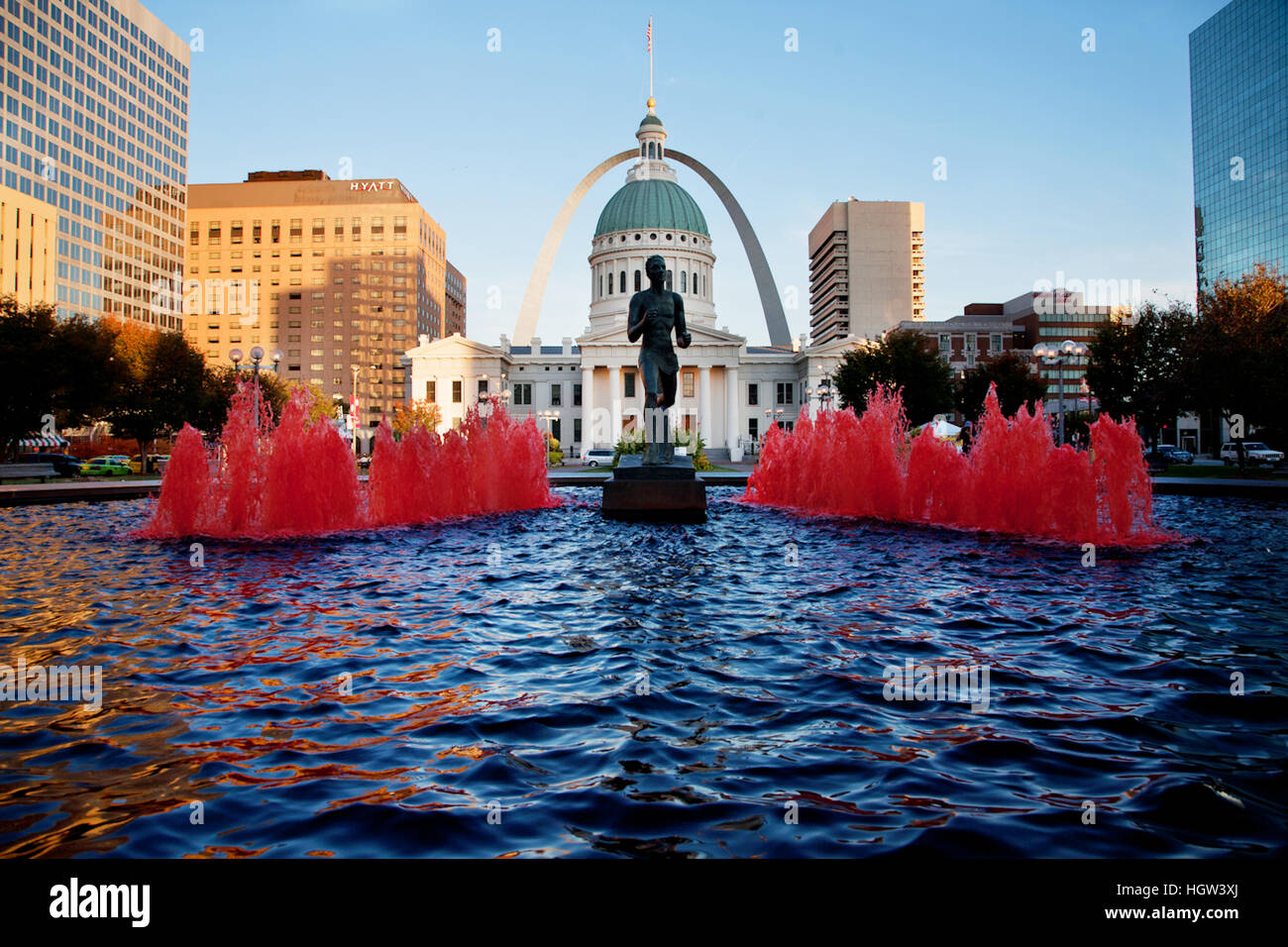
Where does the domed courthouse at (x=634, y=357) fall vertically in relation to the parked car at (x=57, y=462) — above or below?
above

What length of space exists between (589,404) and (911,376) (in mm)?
33092

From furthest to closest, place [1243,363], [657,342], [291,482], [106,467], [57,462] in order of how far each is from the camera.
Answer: [106,467] → [57,462] → [1243,363] → [657,342] → [291,482]

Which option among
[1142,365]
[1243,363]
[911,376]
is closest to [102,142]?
[911,376]

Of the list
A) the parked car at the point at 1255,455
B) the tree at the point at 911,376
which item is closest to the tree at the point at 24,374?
the tree at the point at 911,376

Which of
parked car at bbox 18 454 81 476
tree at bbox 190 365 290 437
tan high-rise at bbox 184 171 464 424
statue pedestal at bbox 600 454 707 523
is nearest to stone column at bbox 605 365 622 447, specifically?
tree at bbox 190 365 290 437

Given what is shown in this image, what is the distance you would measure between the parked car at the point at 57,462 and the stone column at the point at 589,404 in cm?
3933

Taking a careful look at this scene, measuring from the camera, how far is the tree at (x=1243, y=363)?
33250 mm

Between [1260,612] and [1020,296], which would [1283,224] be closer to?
[1020,296]

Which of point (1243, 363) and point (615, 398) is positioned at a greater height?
point (615, 398)

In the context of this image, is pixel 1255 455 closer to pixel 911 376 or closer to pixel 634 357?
pixel 911 376

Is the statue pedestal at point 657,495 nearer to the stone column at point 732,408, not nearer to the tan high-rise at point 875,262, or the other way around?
the stone column at point 732,408

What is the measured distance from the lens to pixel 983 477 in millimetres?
13945

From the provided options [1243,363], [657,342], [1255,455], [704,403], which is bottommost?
[1255,455]

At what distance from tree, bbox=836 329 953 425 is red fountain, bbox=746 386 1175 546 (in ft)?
115
